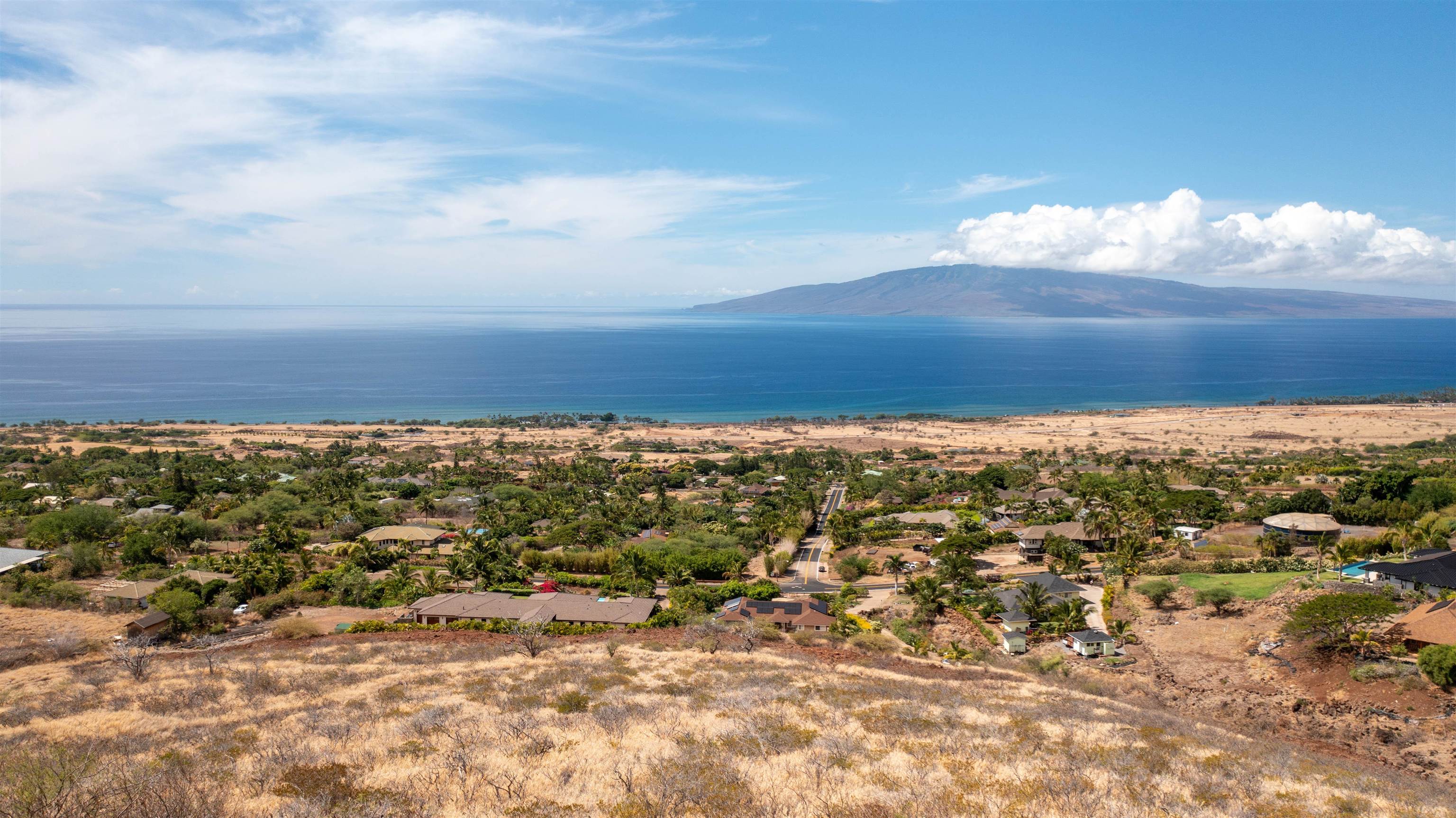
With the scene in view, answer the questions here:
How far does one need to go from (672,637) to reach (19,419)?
407 feet

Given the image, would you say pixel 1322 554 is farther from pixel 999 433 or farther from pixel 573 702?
pixel 999 433

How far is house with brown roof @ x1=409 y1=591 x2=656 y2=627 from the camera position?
2923 cm

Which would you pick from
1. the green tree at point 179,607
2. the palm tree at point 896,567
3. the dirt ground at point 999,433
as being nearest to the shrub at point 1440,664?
the palm tree at point 896,567

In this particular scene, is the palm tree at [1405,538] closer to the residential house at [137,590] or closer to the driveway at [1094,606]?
the driveway at [1094,606]

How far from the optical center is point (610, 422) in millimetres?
104375

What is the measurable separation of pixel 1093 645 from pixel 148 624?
34.2 meters

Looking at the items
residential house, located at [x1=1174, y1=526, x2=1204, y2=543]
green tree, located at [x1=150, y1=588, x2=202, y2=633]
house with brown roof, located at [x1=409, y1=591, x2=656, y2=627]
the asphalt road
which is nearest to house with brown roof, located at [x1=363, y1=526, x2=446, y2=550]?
house with brown roof, located at [x1=409, y1=591, x2=656, y2=627]

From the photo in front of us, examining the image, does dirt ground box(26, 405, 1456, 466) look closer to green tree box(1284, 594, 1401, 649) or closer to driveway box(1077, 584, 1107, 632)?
driveway box(1077, 584, 1107, 632)

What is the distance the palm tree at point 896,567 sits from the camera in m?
36.5

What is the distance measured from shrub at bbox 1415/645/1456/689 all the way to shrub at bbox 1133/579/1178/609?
31.8ft

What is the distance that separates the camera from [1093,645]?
26.5 m

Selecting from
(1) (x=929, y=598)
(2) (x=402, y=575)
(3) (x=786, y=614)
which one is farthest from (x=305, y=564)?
(1) (x=929, y=598)

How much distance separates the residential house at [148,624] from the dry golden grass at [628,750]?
503cm

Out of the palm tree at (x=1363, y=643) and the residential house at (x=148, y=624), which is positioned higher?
the palm tree at (x=1363, y=643)
